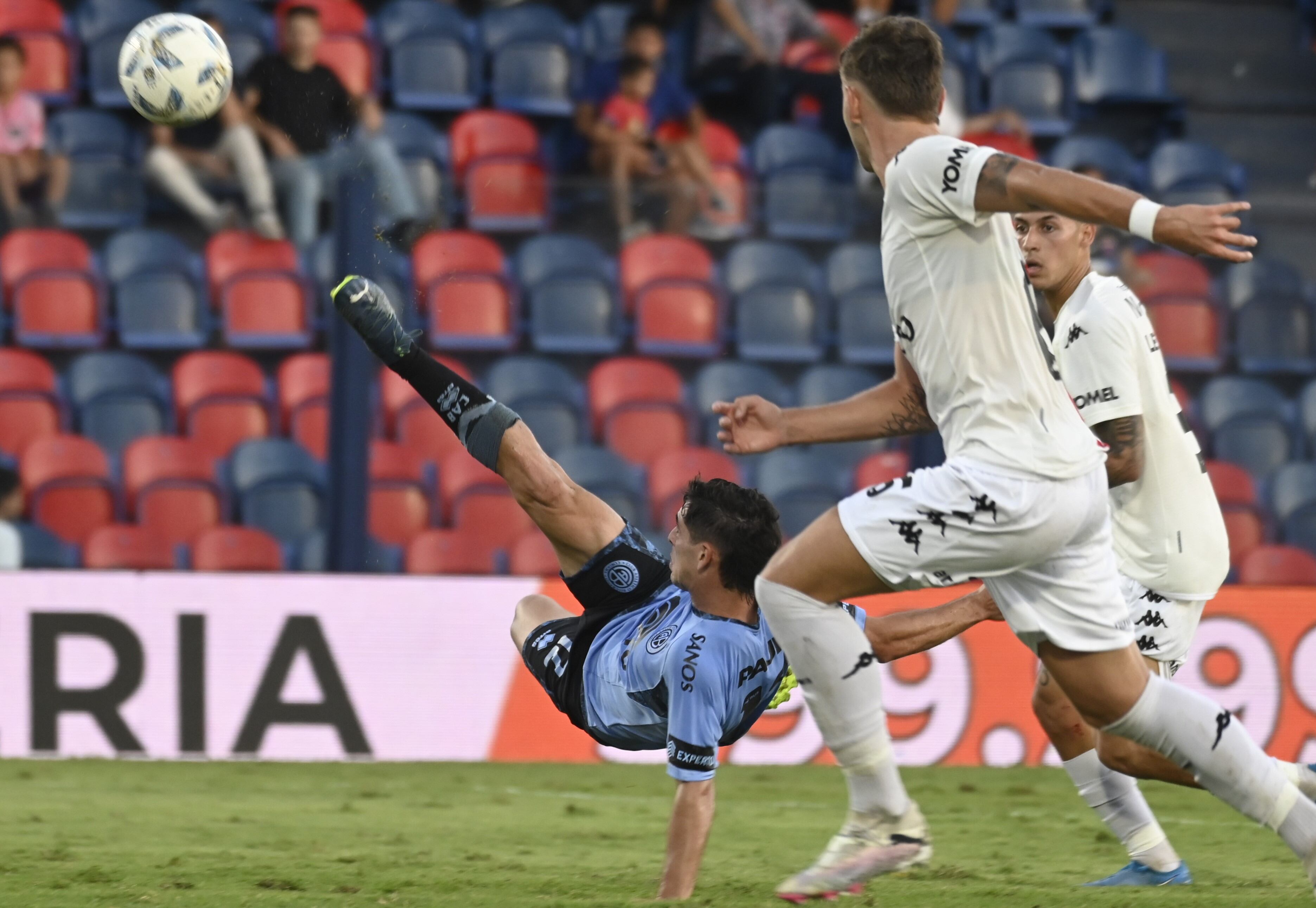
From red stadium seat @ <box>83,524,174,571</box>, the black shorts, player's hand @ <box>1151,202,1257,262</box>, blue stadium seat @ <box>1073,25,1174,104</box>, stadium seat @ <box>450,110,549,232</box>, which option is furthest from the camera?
blue stadium seat @ <box>1073,25,1174,104</box>

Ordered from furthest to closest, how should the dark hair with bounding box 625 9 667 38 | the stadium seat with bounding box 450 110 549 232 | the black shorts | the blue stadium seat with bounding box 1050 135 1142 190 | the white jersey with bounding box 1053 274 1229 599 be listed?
the blue stadium seat with bounding box 1050 135 1142 190 < the dark hair with bounding box 625 9 667 38 < the stadium seat with bounding box 450 110 549 232 < the black shorts < the white jersey with bounding box 1053 274 1229 599

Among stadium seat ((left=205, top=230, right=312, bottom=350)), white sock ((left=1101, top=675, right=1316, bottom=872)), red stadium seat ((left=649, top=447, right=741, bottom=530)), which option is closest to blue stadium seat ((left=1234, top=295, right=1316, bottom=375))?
red stadium seat ((left=649, top=447, right=741, bottom=530))

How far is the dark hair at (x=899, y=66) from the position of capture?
13.5 ft

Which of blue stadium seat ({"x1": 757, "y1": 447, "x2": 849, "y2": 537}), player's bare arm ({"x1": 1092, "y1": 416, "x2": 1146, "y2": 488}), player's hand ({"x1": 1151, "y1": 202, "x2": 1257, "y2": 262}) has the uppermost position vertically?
player's hand ({"x1": 1151, "y1": 202, "x2": 1257, "y2": 262})

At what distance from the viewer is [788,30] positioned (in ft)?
43.3

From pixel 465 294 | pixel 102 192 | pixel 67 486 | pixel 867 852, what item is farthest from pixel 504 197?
pixel 867 852

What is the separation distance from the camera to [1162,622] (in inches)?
213

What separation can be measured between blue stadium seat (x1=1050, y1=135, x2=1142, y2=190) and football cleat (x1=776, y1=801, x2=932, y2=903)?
8900mm

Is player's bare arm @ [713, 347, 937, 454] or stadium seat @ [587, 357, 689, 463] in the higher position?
player's bare arm @ [713, 347, 937, 454]

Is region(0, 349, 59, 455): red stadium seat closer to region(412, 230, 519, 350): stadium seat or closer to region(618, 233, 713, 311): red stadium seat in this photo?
region(412, 230, 519, 350): stadium seat

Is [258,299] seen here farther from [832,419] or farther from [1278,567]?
[832,419]

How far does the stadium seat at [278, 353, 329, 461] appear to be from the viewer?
10.2 meters

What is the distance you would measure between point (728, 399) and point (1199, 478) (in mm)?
5172

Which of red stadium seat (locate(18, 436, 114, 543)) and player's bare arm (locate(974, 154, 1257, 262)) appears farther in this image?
red stadium seat (locate(18, 436, 114, 543))
